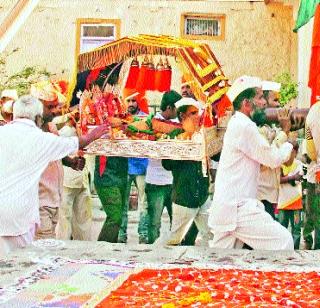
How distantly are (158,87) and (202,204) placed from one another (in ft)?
5.81

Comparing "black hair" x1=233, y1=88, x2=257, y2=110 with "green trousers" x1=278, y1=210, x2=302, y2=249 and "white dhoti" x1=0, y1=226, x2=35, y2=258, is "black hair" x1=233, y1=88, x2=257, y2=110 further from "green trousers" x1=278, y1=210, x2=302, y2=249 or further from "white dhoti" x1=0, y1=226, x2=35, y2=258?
"green trousers" x1=278, y1=210, x2=302, y2=249

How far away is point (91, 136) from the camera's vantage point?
629 cm

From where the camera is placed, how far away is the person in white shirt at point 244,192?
6316mm

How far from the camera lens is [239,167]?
21.0 feet

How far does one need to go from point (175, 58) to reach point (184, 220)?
1708mm

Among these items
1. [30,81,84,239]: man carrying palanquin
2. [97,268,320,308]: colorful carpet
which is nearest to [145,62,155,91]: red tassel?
[30,81,84,239]: man carrying palanquin

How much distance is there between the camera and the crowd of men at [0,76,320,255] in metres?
6.07

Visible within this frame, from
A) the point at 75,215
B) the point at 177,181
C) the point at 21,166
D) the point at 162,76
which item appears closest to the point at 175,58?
the point at 162,76

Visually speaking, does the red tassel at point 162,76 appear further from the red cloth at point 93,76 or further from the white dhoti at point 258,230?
the white dhoti at point 258,230

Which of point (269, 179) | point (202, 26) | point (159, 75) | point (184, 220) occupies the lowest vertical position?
point (184, 220)

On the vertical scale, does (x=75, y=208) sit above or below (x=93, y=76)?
below

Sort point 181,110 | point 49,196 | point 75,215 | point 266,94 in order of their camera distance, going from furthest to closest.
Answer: point 75,215
point 181,110
point 266,94
point 49,196

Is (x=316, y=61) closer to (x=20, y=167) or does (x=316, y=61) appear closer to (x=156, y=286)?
(x=20, y=167)

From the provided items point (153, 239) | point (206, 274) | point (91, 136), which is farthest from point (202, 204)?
point (206, 274)
